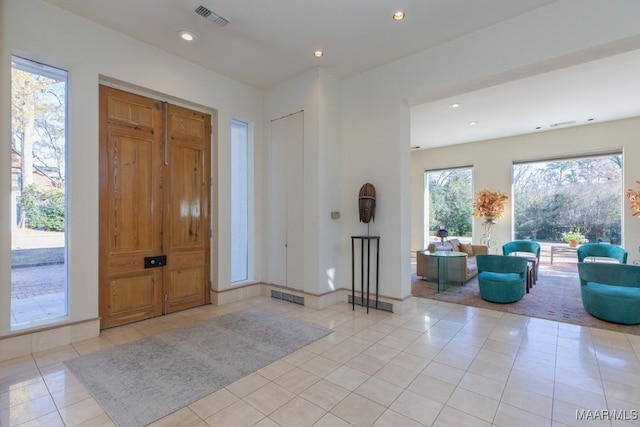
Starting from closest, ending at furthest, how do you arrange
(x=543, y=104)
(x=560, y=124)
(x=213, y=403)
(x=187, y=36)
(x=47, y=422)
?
(x=47, y=422) < (x=213, y=403) < (x=187, y=36) < (x=543, y=104) < (x=560, y=124)

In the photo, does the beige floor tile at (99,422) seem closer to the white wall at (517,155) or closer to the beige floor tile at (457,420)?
the beige floor tile at (457,420)

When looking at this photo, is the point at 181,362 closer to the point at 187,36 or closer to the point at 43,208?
the point at 43,208

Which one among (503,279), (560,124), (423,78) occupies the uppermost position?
(560,124)

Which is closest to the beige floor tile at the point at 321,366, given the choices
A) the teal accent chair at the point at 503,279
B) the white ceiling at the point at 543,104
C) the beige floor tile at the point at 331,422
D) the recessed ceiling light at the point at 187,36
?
the beige floor tile at the point at 331,422

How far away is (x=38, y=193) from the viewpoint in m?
3.06

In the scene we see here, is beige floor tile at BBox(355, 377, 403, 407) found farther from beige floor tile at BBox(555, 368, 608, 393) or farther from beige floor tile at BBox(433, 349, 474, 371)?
beige floor tile at BBox(555, 368, 608, 393)

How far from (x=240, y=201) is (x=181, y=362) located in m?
2.70

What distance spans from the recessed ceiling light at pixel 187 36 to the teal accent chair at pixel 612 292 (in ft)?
19.7

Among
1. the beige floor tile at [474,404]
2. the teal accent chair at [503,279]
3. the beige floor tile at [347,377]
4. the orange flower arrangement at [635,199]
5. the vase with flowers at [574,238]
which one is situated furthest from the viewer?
the vase with flowers at [574,238]

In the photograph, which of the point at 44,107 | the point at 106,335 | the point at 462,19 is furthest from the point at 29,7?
the point at 462,19

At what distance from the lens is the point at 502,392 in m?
2.25

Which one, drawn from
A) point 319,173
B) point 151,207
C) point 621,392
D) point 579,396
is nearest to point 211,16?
point 319,173

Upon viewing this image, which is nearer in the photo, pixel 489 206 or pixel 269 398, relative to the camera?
pixel 269 398

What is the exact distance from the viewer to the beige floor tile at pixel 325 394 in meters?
2.13
